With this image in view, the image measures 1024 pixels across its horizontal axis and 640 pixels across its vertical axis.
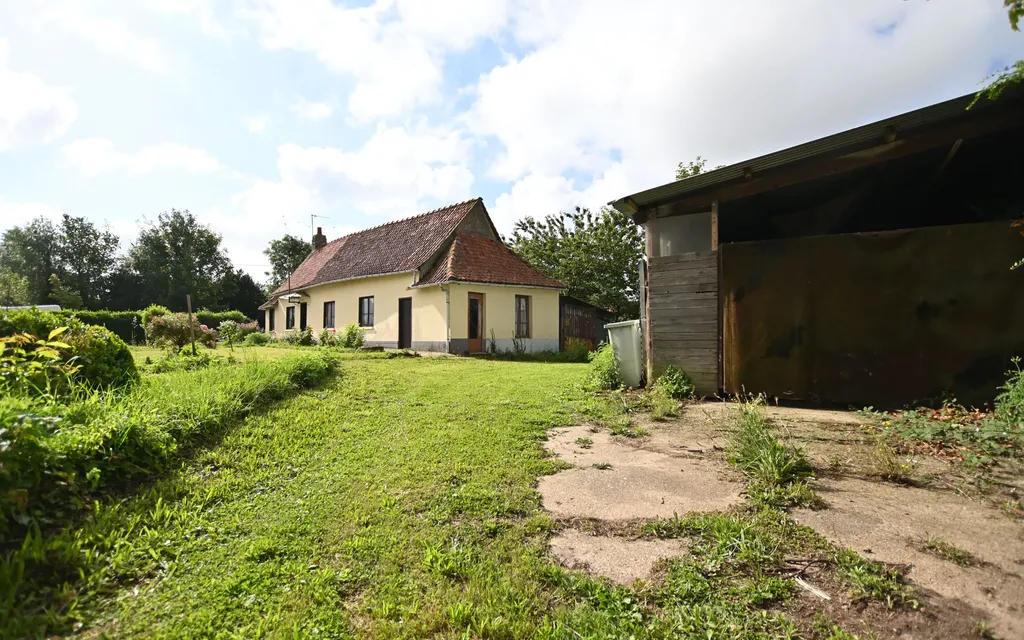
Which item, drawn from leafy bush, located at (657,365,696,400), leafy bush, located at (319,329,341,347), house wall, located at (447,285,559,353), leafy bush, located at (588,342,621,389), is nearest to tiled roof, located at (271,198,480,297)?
house wall, located at (447,285,559,353)

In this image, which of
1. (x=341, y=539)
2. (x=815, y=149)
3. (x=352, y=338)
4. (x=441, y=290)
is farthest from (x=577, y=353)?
(x=341, y=539)

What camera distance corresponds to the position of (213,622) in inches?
83.9

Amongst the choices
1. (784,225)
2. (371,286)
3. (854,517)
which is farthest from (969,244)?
(371,286)

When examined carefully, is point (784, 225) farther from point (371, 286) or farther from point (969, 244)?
point (371, 286)

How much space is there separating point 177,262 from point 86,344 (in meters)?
48.6

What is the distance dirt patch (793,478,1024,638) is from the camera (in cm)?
211

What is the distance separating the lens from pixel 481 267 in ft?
55.0

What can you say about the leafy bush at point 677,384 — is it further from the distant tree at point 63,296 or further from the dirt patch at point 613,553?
the distant tree at point 63,296

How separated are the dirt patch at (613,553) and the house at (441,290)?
12.6 m

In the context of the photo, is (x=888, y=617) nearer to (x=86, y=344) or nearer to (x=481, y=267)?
(x=86, y=344)

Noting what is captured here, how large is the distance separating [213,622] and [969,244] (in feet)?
26.8

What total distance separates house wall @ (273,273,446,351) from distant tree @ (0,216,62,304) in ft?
130

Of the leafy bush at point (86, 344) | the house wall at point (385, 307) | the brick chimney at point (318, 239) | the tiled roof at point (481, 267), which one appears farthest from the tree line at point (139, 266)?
the leafy bush at point (86, 344)

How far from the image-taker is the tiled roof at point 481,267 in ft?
51.4
